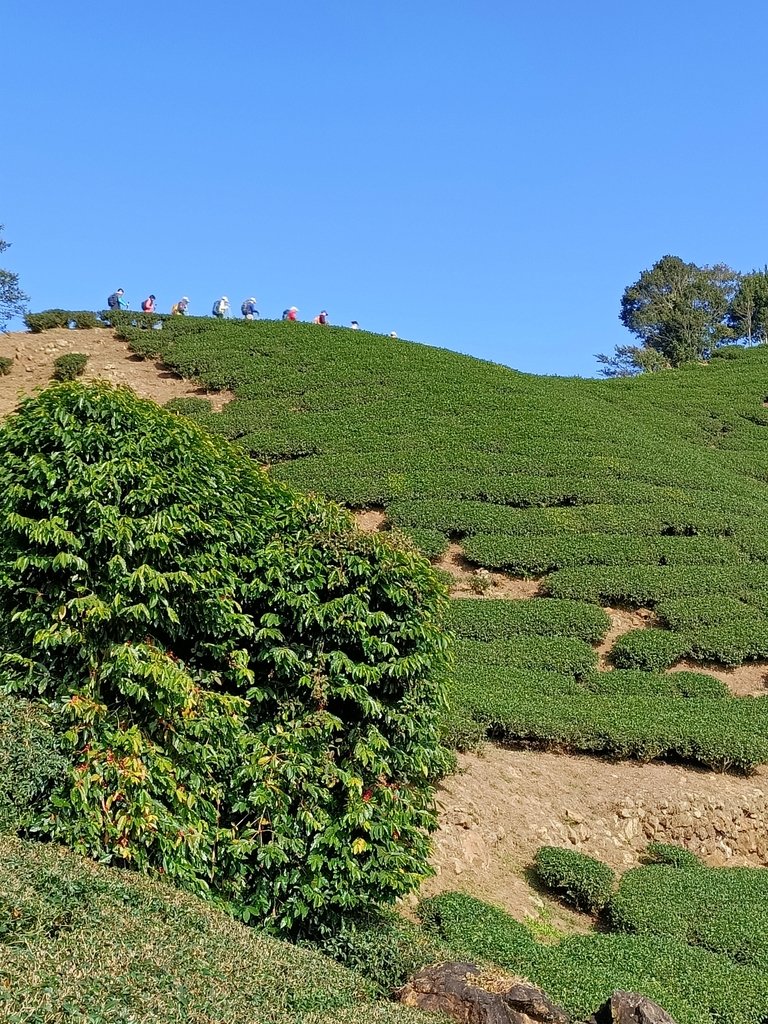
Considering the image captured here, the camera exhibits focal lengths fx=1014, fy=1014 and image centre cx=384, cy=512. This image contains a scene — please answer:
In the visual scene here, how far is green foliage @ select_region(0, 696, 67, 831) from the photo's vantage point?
25.4 ft

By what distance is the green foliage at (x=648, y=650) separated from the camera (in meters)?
17.4

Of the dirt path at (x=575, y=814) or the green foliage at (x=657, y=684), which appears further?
the green foliage at (x=657, y=684)

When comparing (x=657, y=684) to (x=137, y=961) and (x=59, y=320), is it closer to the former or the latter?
(x=137, y=961)

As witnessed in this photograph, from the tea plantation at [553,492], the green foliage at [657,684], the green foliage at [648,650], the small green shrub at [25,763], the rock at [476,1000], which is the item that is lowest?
the rock at [476,1000]

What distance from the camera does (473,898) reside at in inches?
426

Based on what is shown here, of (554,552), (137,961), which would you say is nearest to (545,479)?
(554,552)

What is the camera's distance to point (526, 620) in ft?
59.3

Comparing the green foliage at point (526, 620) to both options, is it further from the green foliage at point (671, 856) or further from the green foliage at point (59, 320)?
the green foliage at point (59, 320)

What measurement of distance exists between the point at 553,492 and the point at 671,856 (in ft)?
34.9

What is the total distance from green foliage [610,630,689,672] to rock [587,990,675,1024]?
9.74 meters

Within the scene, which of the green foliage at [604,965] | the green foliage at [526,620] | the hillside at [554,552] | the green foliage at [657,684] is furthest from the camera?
the green foliage at [526,620]

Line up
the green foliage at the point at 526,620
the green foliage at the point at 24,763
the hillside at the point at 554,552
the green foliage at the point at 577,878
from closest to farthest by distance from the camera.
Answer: the green foliage at the point at 24,763
the green foliage at the point at 577,878
the hillside at the point at 554,552
the green foliage at the point at 526,620

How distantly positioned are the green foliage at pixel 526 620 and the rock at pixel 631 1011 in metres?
9.83

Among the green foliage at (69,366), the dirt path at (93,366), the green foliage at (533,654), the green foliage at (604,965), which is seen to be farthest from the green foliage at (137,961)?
the green foliage at (69,366)
